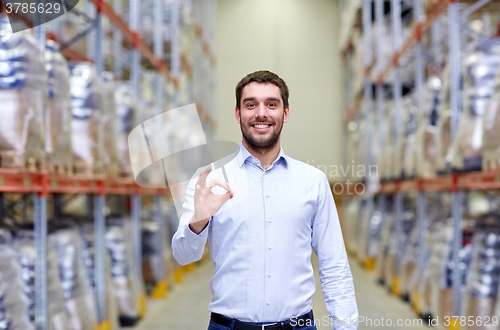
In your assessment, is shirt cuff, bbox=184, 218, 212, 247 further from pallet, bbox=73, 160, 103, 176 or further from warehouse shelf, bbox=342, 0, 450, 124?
warehouse shelf, bbox=342, 0, 450, 124

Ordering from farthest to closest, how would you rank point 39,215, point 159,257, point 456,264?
point 159,257, point 456,264, point 39,215

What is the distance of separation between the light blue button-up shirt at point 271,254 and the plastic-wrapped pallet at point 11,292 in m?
1.59

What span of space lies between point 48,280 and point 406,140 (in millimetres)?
4740

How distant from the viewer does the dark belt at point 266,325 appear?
71.7 inches

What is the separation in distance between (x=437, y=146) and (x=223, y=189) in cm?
377

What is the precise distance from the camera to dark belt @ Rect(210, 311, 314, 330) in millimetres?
1822

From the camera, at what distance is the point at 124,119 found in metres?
5.68

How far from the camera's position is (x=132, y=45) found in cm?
639

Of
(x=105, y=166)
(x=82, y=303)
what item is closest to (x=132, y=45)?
(x=105, y=166)

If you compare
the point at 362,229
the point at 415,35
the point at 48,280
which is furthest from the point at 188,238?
the point at 362,229

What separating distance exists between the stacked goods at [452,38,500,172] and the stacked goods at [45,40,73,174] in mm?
3009

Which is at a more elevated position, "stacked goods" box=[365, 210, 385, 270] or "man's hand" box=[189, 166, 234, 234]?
"man's hand" box=[189, 166, 234, 234]

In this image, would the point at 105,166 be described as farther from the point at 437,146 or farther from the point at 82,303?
the point at 437,146

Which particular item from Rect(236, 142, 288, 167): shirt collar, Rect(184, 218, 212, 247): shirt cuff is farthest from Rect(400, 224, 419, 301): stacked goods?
Rect(184, 218, 212, 247): shirt cuff
